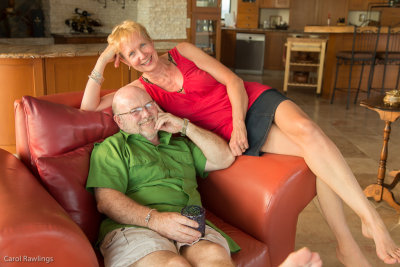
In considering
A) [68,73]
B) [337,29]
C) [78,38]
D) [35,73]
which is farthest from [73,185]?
[78,38]

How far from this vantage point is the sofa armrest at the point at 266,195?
161cm

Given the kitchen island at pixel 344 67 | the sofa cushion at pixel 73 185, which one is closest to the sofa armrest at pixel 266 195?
the sofa cushion at pixel 73 185

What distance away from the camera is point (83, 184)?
1.51m

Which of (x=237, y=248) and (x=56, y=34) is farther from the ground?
(x=56, y=34)

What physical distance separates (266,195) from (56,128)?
860 mm

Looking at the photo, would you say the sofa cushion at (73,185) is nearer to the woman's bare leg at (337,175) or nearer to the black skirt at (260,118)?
the black skirt at (260,118)

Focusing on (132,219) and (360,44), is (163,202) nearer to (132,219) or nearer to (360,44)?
(132,219)

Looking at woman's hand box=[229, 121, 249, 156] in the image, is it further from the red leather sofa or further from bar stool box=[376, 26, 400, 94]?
bar stool box=[376, 26, 400, 94]

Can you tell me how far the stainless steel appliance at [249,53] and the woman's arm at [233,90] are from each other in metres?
6.81

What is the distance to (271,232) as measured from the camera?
1.63 m

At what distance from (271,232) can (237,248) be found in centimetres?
21

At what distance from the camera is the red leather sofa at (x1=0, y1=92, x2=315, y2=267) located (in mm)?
1305

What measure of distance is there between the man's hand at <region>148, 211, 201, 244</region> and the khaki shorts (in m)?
0.02

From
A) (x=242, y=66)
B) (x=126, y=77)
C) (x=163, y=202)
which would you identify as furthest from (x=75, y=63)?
(x=242, y=66)
